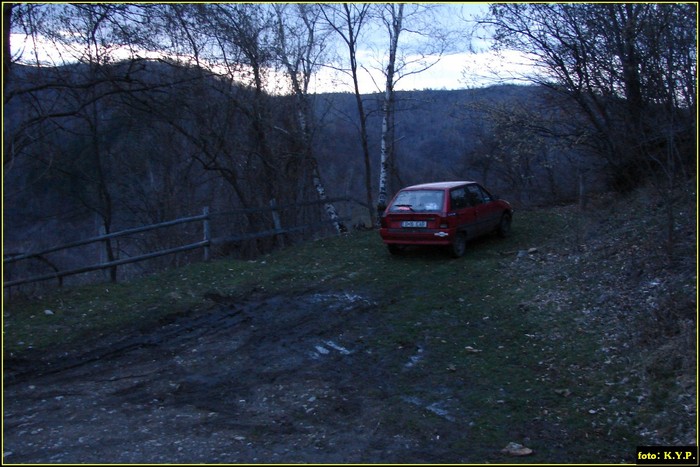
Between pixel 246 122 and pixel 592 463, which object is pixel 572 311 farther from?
pixel 246 122

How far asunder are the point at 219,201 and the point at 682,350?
2167 cm

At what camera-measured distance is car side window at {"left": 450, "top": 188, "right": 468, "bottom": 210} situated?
14133 mm

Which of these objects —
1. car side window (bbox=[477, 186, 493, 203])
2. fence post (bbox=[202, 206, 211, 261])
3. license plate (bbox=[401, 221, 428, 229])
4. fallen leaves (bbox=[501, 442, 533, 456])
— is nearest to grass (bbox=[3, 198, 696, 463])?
fallen leaves (bbox=[501, 442, 533, 456])

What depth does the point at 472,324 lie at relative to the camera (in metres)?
9.60

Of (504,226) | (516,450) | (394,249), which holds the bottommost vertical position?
(516,450)

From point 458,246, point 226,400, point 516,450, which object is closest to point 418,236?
point 458,246

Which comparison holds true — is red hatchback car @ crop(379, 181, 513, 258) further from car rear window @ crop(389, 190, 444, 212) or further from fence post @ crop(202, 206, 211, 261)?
fence post @ crop(202, 206, 211, 261)

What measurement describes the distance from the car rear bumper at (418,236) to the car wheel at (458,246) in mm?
309

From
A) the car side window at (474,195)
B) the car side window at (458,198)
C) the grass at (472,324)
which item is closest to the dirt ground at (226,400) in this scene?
the grass at (472,324)

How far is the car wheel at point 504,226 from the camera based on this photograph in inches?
643

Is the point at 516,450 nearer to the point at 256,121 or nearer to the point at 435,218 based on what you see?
the point at 435,218

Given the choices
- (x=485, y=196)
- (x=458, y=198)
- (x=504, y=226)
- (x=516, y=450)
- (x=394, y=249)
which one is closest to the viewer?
(x=516, y=450)

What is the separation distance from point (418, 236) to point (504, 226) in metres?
3.62

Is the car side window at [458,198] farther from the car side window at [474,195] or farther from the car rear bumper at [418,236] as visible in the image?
the car rear bumper at [418,236]
